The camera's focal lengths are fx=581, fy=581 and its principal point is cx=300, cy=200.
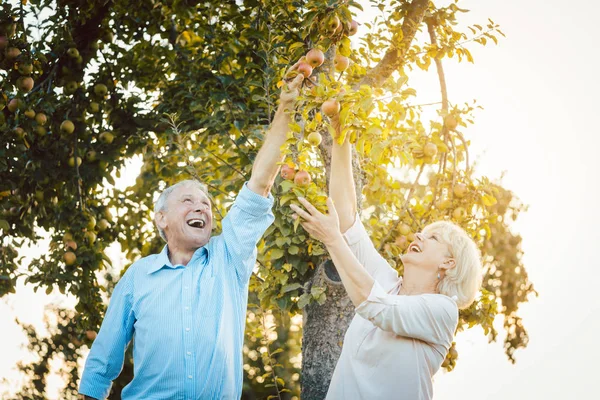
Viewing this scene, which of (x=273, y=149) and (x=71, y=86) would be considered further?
(x=71, y=86)

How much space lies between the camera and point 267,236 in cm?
322

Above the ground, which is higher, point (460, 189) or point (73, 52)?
point (73, 52)

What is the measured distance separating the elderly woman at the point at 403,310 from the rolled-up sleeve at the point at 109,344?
80cm

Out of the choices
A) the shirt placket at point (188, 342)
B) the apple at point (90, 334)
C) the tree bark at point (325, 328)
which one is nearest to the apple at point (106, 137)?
the apple at point (90, 334)

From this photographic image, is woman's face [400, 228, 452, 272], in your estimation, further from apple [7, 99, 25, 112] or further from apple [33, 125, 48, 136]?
apple [7, 99, 25, 112]

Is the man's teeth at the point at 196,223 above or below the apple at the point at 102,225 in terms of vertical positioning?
below

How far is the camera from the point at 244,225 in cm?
222

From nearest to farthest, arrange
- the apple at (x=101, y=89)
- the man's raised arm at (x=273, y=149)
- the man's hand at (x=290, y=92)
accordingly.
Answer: the man's raised arm at (x=273, y=149) < the man's hand at (x=290, y=92) < the apple at (x=101, y=89)

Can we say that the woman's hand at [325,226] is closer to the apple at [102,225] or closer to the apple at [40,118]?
the apple at [40,118]

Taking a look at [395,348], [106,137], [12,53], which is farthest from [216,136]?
[395,348]

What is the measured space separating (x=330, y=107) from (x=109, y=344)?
4.13ft

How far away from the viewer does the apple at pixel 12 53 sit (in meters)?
3.91

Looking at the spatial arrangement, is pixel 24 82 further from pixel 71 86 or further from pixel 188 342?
pixel 188 342

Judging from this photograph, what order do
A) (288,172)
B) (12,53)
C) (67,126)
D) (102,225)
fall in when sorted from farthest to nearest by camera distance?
1. (102,225)
2. (67,126)
3. (12,53)
4. (288,172)
